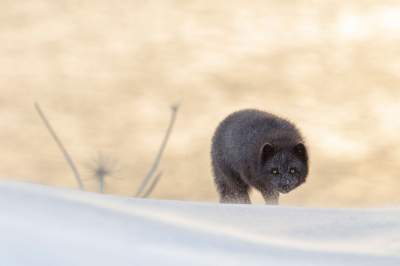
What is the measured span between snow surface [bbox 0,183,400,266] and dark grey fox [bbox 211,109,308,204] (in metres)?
6.45

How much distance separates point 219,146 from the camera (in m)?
13.7

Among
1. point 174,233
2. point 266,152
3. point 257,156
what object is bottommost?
point 174,233

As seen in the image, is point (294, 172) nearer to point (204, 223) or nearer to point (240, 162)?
point (240, 162)

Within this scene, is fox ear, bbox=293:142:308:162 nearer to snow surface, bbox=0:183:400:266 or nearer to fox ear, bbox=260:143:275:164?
fox ear, bbox=260:143:275:164

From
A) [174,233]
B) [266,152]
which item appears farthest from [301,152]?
[174,233]

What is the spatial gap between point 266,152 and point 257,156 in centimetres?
38

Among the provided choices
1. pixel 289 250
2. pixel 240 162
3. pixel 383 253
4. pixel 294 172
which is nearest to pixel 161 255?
→ pixel 289 250

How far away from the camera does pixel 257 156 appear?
39.7ft

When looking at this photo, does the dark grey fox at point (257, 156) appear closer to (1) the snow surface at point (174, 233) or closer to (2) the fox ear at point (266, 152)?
(2) the fox ear at point (266, 152)

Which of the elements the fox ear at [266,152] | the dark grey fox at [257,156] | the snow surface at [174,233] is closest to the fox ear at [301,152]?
the dark grey fox at [257,156]

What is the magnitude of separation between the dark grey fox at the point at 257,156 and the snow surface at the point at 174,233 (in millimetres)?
6454

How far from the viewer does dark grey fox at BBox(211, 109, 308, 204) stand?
11.7 metres

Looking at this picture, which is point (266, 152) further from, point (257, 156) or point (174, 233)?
point (174, 233)

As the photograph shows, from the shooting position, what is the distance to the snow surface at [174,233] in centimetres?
347
